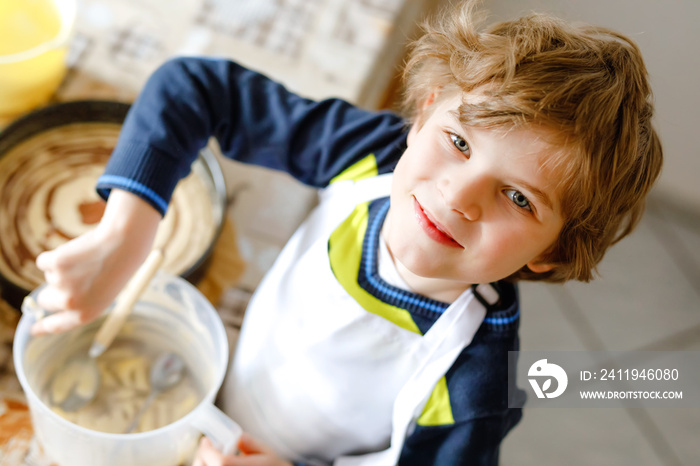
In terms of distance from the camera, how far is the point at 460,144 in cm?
47

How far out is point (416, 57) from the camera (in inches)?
21.5

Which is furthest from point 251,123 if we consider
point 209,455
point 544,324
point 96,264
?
point 544,324

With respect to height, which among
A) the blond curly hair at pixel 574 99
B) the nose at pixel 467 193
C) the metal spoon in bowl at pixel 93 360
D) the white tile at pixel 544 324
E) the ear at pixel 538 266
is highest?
the blond curly hair at pixel 574 99

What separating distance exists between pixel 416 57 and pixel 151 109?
9.3 inches

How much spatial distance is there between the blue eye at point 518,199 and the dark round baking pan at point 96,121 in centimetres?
30

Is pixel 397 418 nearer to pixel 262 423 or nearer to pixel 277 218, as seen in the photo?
pixel 262 423

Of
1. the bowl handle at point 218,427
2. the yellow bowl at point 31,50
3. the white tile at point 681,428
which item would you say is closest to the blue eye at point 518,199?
the bowl handle at point 218,427

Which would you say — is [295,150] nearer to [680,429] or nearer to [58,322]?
[58,322]

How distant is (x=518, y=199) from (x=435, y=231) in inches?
2.3

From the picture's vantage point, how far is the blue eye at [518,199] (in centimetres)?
45

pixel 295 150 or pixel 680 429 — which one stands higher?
pixel 295 150

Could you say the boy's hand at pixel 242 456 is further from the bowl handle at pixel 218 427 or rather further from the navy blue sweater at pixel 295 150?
the navy blue sweater at pixel 295 150

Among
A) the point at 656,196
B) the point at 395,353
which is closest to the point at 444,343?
the point at 395,353

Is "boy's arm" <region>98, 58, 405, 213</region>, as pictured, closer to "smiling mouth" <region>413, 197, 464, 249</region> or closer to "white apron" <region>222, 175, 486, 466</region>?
"white apron" <region>222, 175, 486, 466</region>
